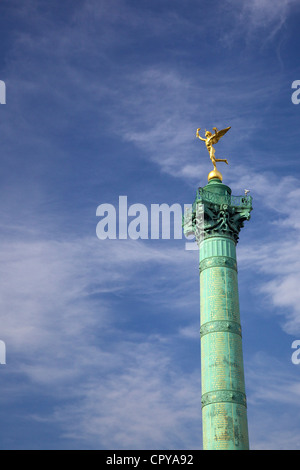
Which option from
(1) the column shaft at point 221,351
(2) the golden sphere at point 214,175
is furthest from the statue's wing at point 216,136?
(1) the column shaft at point 221,351

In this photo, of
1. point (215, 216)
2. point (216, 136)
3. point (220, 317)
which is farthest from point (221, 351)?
point (216, 136)

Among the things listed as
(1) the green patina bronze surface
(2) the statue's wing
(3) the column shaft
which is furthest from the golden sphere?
(3) the column shaft

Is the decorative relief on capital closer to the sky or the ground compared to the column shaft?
closer to the sky

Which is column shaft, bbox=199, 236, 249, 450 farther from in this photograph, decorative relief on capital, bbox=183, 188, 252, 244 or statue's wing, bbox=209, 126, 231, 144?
statue's wing, bbox=209, 126, 231, 144

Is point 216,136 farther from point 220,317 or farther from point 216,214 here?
point 220,317

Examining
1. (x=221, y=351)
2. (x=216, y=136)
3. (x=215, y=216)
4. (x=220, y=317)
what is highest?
(x=216, y=136)

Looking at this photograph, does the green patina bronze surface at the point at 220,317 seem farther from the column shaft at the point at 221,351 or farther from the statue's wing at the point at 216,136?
the statue's wing at the point at 216,136

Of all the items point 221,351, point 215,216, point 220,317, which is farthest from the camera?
point 215,216

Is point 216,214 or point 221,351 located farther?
point 216,214

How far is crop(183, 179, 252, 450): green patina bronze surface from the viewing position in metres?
39.8

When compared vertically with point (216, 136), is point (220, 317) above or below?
below

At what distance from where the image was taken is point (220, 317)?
4256 centimetres
